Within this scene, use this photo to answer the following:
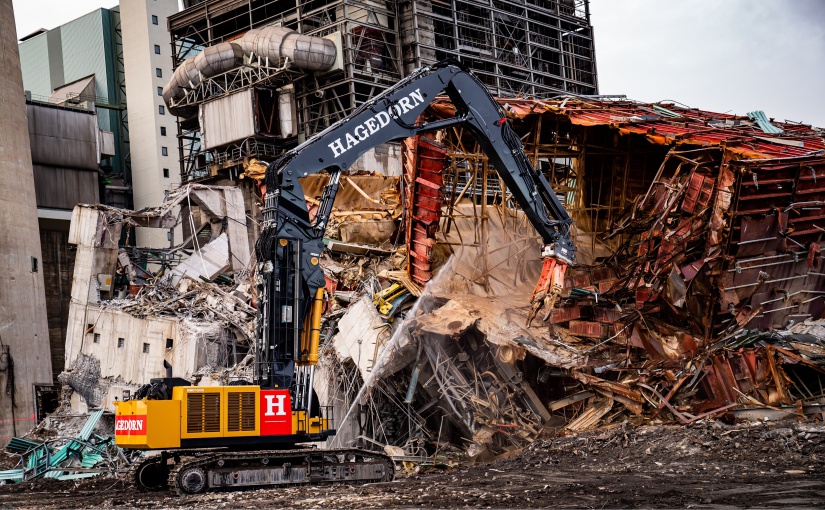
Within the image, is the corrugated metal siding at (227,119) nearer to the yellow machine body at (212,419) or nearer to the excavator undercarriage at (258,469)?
the excavator undercarriage at (258,469)

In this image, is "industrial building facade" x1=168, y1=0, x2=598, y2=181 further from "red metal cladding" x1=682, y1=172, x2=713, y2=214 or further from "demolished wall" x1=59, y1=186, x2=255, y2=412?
"red metal cladding" x1=682, y1=172, x2=713, y2=214

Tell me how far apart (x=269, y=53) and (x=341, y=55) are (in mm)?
3783

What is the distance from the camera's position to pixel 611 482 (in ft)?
45.9

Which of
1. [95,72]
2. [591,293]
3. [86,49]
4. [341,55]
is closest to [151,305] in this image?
[591,293]

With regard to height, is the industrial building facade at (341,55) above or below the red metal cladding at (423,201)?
above

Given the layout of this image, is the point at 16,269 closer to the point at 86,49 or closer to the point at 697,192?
the point at 697,192

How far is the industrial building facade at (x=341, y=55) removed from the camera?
52.9 meters

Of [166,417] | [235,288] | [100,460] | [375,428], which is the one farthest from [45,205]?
[166,417]

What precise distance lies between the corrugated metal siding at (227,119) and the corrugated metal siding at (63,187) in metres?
9.12

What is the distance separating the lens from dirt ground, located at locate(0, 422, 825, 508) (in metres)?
12.3

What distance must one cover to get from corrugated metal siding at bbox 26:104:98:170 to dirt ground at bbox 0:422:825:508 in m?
41.1

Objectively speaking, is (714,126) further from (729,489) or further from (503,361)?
(729,489)

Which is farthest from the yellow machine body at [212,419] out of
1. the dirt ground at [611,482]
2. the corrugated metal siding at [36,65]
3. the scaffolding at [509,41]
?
the corrugated metal siding at [36,65]

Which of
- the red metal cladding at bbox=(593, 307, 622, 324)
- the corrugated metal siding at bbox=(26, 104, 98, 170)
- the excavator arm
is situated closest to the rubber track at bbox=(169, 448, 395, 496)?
the excavator arm
